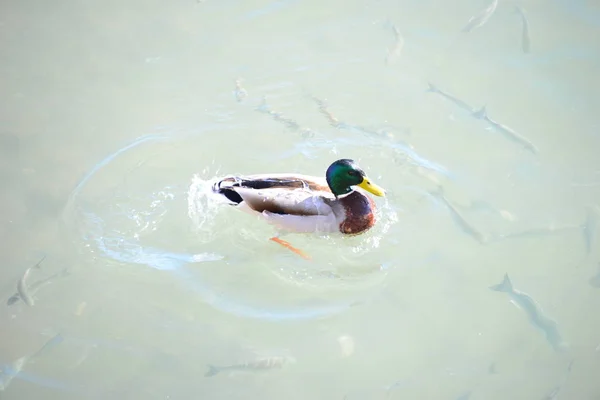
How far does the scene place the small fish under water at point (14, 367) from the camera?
4.78 meters

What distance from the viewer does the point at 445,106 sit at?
6.72m

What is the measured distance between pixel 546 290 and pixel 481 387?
105 centimetres

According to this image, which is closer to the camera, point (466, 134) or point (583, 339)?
point (583, 339)

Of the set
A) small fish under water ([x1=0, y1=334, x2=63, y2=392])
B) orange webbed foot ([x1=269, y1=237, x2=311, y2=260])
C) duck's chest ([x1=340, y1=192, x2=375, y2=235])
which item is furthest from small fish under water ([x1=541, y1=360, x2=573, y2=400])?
small fish under water ([x1=0, y1=334, x2=63, y2=392])

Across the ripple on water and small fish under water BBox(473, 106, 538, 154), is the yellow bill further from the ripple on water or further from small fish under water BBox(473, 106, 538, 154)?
small fish under water BBox(473, 106, 538, 154)

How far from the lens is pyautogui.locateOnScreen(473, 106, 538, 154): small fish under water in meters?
6.30

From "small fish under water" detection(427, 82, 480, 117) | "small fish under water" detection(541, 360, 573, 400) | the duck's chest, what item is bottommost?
"small fish under water" detection(541, 360, 573, 400)

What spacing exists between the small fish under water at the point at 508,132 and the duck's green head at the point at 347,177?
62.4 inches

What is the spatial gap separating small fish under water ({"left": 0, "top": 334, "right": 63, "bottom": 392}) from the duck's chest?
94.6 inches

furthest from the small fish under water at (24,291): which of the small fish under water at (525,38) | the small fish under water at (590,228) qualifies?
the small fish under water at (525,38)

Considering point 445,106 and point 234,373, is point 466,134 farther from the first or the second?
point 234,373

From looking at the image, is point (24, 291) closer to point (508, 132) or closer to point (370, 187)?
point (370, 187)

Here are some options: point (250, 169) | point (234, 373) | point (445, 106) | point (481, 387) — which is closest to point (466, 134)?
point (445, 106)

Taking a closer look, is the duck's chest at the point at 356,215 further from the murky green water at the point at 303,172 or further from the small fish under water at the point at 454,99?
the small fish under water at the point at 454,99
